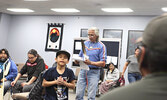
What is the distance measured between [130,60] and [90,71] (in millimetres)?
2347

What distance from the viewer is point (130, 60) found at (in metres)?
6.29

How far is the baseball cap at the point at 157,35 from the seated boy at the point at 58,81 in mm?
2443

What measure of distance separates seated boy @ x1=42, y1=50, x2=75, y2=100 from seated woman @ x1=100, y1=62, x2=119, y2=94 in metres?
4.67

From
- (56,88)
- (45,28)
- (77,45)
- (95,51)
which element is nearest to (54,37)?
(45,28)

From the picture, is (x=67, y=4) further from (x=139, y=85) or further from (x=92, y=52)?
(x=139, y=85)

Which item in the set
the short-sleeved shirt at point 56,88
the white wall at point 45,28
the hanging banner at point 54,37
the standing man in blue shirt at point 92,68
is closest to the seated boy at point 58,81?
the short-sleeved shirt at point 56,88

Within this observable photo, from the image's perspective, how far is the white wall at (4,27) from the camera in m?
11.6

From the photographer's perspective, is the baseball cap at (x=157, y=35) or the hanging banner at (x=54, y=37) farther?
the hanging banner at (x=54, y=37)

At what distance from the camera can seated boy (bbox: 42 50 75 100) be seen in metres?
3.20

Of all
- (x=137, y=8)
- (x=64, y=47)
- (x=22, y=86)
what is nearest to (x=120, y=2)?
(x=137, y=8)

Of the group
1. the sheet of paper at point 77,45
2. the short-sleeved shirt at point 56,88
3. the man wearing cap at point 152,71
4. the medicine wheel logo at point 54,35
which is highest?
the medicine wheel logo at point 54,35

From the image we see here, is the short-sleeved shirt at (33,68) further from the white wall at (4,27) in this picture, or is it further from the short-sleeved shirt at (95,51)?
the white wall at (4,27)

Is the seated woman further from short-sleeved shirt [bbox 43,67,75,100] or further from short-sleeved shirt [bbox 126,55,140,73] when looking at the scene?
short-sleeved shirt [bbox 43,67,75,100]

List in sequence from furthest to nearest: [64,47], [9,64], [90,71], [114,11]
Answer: [64,47] < [114,11] < [9,64] < [90,71]
